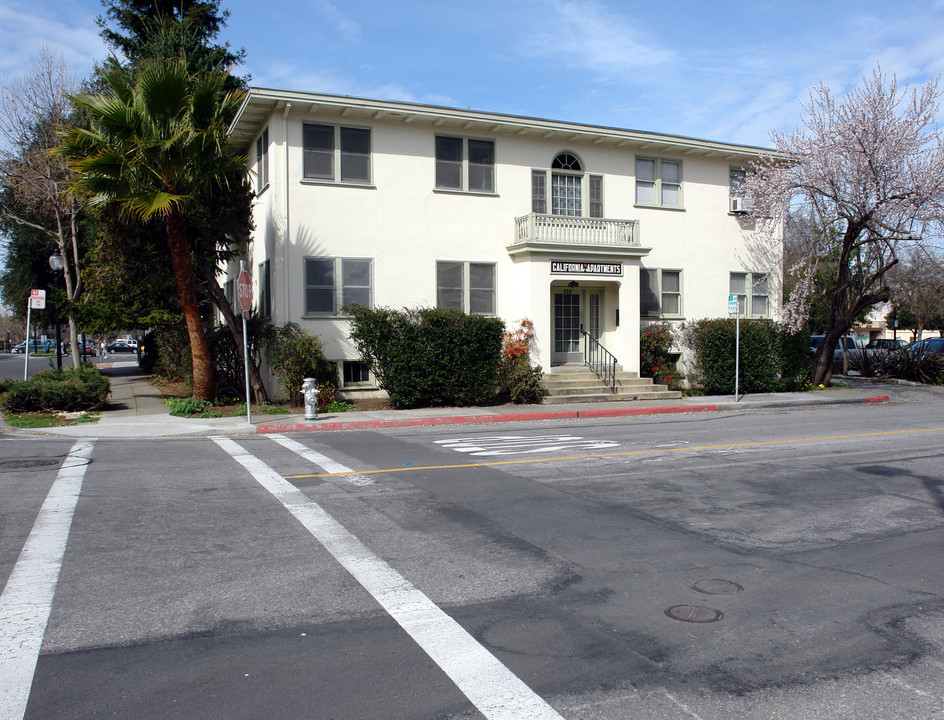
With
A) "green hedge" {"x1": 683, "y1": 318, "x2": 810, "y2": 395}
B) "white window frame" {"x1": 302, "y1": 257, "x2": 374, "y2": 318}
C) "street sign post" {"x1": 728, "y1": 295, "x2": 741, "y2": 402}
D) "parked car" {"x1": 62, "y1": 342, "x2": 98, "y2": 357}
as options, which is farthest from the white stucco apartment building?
"parked car" {"x1": 62, "y1": 342, "x2": 98, "y2": 357}

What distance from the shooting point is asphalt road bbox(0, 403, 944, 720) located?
4.11 m

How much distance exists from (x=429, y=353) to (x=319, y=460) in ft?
24.5

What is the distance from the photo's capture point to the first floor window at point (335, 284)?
19641mm

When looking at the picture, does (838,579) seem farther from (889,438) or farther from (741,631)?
(889,438)

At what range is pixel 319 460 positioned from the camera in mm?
11375

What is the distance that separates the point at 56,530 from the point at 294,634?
3700 millimetres

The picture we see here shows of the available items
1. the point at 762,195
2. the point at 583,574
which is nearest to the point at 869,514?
the point at 583,574

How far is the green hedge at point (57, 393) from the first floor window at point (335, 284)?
213 inches

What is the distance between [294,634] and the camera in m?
4.86

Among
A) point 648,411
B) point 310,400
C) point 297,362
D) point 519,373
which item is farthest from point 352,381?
point 648,411

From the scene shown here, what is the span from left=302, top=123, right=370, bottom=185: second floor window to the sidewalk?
6443 mm

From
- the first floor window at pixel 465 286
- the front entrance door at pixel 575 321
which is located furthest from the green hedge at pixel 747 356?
the first floor window at pixel 465 286

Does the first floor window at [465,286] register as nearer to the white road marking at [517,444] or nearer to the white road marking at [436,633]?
the white road marking at [517,444]

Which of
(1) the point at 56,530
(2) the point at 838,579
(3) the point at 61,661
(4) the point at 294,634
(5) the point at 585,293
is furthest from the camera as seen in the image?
(5) the point at 585,293
